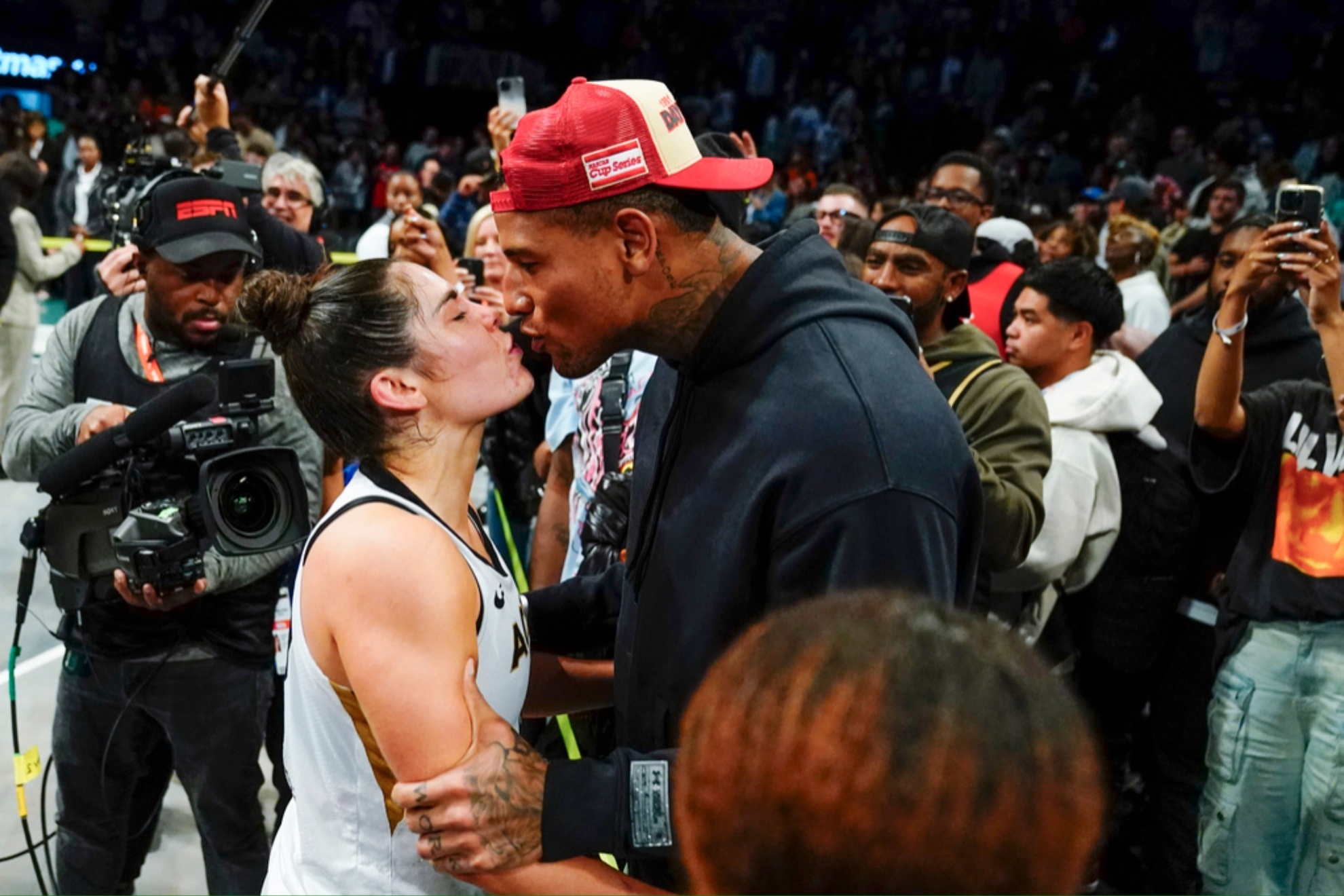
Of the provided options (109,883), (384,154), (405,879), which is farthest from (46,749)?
(384,154)

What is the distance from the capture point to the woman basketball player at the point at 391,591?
1.51 meters

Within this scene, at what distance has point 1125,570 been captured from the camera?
11.3 feet

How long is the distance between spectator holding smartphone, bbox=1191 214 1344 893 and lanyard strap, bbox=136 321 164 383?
8.69 feet

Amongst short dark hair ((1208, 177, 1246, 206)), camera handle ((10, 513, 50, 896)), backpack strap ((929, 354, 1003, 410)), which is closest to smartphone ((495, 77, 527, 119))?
backpack strap ((929, 354, 1003, 410))

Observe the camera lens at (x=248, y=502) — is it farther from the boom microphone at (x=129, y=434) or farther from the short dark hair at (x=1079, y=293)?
the short dark hair at (x=1079, y=293)

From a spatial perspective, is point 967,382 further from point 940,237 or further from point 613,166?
point 613,166

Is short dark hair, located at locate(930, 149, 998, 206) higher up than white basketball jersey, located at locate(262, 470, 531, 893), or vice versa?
short dark hair, located at locate(930, 149, 998, 206)

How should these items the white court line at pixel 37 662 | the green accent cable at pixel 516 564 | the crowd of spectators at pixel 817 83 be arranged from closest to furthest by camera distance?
the green accent cable at pixel 516 564 → the white court line at pixel 37 662 → the crowd of spectators at pixel 817 83

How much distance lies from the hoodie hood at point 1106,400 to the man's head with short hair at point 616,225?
6.18 feet

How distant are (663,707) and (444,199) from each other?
28.1ft

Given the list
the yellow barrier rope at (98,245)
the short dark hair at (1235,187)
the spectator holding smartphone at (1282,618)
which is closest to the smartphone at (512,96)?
the spectator holding smartphone at (1282,618)

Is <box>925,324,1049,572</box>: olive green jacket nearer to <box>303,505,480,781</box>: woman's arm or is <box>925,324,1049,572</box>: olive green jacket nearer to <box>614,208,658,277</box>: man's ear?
<box>614,208,658,277</box>: man's ear

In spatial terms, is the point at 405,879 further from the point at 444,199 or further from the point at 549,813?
the point at 444,199

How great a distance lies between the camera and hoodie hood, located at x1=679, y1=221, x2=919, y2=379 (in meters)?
1.61
